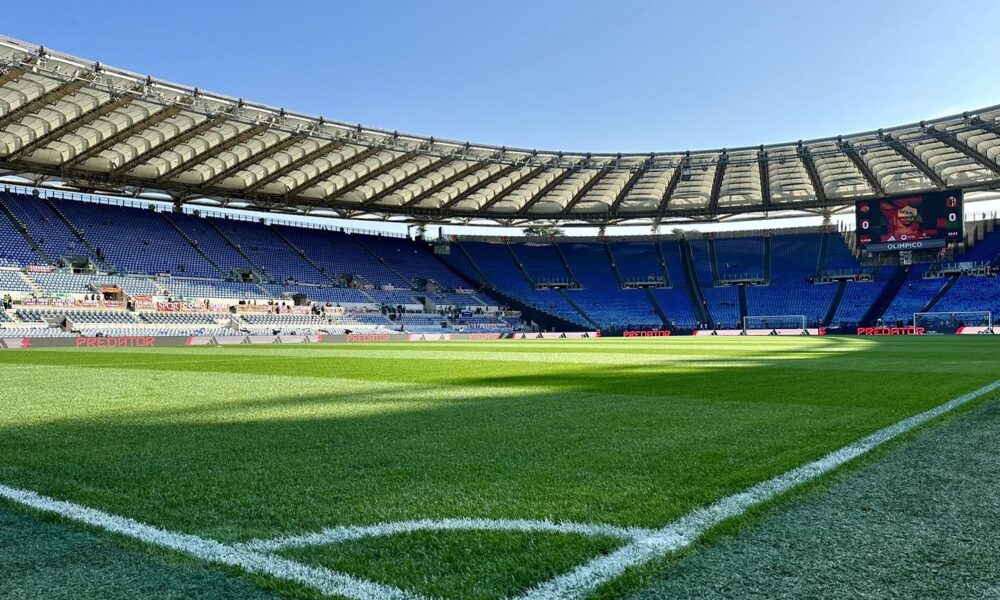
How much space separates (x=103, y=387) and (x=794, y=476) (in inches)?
439

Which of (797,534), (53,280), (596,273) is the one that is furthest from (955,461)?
(596,273)

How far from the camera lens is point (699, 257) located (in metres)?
67.5

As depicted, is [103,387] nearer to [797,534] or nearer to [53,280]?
[797,534]

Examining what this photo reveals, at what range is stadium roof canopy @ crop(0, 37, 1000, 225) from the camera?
117 feet

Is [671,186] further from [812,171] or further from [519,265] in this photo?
[519,265]

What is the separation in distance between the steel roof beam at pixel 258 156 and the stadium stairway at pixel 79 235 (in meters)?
9.15

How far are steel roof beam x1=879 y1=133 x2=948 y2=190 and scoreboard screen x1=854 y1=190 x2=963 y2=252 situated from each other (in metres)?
1.85

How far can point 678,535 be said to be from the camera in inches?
122

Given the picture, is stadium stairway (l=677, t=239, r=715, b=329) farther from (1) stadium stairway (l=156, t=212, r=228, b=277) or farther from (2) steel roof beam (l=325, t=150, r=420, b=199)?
(1) stadium stairway (l=156, t=212, r=228, b=277)

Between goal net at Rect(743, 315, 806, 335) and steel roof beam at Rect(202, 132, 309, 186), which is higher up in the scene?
steel roof beam at Rect(202, 132, 309, 186)

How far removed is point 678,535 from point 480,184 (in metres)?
53.7

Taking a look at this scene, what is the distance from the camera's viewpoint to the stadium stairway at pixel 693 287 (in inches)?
2353

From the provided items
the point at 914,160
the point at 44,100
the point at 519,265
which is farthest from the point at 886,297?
the point at 44,100

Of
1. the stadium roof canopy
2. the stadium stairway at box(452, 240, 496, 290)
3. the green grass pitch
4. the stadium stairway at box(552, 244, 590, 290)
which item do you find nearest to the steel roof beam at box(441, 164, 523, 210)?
the stadium roof canopy
